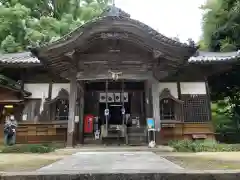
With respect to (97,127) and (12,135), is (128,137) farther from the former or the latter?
(12,135)

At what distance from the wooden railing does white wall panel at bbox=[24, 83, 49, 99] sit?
141 cm

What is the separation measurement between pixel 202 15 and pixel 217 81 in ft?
19.3

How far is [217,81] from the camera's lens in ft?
48.9

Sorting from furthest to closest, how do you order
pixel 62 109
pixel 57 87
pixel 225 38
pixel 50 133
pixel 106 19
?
pixel 225 38
pixel 57 87
pixel 62 109
pixel 50 133
pixel 106 19

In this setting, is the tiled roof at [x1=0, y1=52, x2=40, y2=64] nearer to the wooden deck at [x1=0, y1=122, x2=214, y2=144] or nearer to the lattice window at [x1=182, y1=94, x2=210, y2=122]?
the wooden deck at [x1=0, y1=122, x2=214, y2=144]


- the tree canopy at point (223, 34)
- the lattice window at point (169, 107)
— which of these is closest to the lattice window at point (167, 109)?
the lattice window at point (169, 107)

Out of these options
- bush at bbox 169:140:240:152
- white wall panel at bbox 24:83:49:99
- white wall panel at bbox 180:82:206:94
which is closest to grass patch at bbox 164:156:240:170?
bush at bbox 169:140:240:152

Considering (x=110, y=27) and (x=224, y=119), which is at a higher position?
(x=110, y=27)

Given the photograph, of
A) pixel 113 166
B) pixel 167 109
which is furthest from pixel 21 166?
pixel 167 109

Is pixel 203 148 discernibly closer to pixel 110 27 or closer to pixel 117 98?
pixel 117 98

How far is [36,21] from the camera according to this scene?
19.6 m

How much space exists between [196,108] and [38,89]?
26.3 ft

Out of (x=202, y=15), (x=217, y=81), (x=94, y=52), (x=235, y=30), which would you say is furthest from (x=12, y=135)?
(x=202, y=15)

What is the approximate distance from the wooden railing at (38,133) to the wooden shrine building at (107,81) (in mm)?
46
